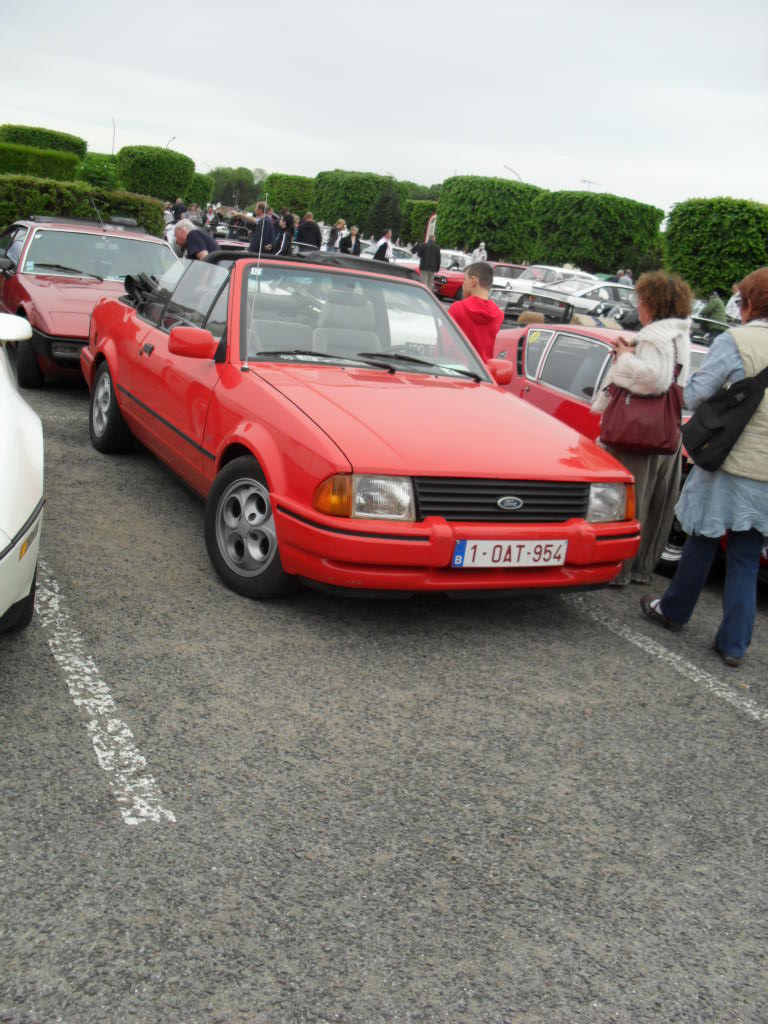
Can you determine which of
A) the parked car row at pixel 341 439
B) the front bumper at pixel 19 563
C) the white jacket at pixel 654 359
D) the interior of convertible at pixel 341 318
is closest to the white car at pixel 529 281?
the parked car row at pixel 341 439

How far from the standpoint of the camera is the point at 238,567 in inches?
178

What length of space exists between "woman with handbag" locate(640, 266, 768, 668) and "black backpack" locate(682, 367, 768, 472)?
0.04 meters

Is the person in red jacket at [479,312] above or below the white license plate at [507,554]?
above

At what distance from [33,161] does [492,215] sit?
26774 millimetres

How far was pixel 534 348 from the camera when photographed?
752 cm

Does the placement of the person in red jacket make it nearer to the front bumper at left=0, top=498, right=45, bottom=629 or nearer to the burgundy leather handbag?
the burgundy leather handbag

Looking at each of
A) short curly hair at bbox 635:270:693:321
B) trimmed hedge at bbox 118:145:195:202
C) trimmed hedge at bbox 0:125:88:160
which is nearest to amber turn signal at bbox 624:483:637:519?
short curly hair at bbox 635:270:693:321

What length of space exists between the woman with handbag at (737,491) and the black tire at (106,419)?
3.68 m

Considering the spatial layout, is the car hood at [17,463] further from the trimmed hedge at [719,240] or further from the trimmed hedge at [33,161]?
the trimmed hedge at [719,240]

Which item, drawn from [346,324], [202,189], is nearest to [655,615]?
[346,324]

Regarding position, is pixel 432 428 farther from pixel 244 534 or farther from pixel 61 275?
pixel 61 275

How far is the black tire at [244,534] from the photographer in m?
4.32

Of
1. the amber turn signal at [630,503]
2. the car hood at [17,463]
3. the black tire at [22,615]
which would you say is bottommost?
the black tire at [22,615]

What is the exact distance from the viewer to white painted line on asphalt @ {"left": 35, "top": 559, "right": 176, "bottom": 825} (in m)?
2.80
